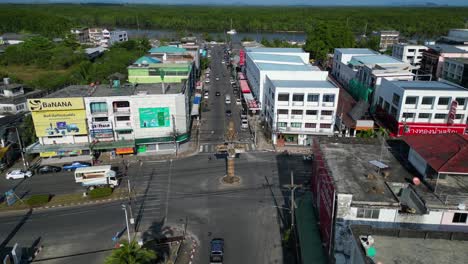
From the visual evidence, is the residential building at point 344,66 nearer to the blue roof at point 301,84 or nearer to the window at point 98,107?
the blue roof at point 301,84

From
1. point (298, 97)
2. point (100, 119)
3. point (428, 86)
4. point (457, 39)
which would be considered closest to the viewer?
point (100, 119)

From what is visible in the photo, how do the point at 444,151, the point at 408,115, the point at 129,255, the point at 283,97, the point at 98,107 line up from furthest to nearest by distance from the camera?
the point at 408,115 → the point at 283,97 → the point at 98,107 → the point at 444,151 → the point at 129,255

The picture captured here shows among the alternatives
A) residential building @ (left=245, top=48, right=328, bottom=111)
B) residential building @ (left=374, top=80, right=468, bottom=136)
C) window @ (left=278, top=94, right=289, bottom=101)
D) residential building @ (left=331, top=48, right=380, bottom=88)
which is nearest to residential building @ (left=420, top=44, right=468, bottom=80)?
residential building @ (left=331, top=48, right=380, bottom=88)

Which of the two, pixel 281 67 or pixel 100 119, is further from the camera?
pixel 281 67

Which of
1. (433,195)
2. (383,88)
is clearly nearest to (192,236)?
(433,195)

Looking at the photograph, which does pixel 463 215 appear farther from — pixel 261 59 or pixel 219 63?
pixel 219 63

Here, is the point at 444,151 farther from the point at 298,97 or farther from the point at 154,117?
the point at 154,117

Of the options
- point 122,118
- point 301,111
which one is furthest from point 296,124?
point 122,118
